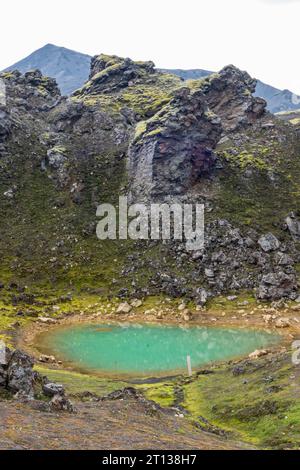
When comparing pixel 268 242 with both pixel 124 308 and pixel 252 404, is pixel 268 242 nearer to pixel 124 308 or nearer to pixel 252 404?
pixel 124 308

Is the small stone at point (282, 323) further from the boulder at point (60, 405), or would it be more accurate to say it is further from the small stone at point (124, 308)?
the boulder at point (60, 405)

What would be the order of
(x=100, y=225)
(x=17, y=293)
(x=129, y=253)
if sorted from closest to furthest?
(x=17, y=293) → (x=129, y=253) → (x=100, y=225)

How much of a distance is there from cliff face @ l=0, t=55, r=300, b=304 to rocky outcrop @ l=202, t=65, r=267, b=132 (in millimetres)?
287

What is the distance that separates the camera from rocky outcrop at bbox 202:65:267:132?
12300cm

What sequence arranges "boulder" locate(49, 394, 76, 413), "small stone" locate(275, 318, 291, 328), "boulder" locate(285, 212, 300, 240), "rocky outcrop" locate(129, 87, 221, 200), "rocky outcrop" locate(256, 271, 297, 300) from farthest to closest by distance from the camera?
"rocky outcrop" locate(129, 87, 221, 200) < "boulder" locate(285, 212, 300, 240) < "rocky outcrop" locate(256, 271, 297, 300) < "small stone" locate(275, 318, 291, 328) < "boulder" locate(49, 394, 76, 413)

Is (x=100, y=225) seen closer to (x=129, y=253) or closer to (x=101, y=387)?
(x=129, y=253)

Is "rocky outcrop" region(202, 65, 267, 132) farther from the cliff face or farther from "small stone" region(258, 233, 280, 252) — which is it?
"small stone" region(258, 233, 280, 252)

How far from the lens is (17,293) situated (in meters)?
82.1

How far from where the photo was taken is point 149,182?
10019 cm

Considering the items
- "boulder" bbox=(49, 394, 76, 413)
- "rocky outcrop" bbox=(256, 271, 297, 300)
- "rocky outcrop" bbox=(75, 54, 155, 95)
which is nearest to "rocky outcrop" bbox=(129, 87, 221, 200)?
"rocky outcrop" bbox=(256, 271, 297, 300)
